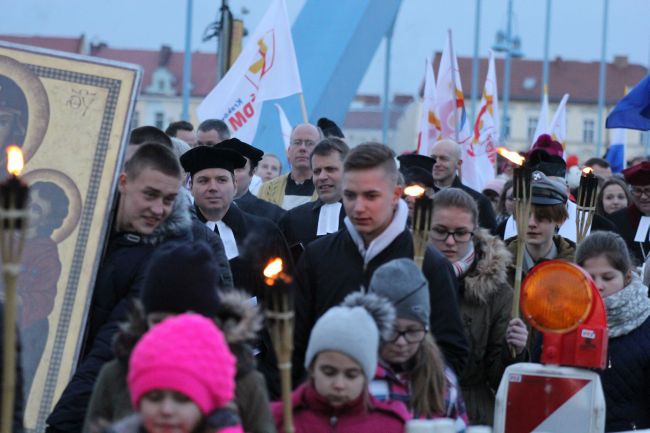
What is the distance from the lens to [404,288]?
543 cm

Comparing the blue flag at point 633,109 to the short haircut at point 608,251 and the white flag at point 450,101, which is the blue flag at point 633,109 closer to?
the white flag at point 450,101

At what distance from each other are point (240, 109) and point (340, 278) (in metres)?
7.36

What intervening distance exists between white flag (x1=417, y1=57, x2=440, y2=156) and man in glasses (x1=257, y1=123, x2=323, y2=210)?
458 cm

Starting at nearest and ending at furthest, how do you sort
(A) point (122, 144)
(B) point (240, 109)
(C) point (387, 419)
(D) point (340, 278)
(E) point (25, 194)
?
(E) point (25, 194) → (C) point (387, 419) → (D) point (340, 278) → (A) point (122, 144) → (B) point (240, 109)

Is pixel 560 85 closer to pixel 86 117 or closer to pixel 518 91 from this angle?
pixel 518 91

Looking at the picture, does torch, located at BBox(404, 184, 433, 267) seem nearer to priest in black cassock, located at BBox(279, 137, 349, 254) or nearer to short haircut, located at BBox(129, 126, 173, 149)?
short haircut, located at BBox(129, 126, 173, 149)

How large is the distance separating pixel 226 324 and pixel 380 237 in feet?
4.41

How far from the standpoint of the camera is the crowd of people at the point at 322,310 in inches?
166

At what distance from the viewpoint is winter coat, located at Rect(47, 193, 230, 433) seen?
558cm

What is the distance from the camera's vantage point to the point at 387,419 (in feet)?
16.4

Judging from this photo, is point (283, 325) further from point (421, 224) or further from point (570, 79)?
point (570, 79)

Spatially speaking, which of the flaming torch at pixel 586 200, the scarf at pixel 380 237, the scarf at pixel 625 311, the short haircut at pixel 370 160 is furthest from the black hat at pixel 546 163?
the scarf at pixel 380 237

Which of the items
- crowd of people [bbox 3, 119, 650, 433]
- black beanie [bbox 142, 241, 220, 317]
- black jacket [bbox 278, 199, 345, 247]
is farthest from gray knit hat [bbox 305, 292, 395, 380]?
black jacket [bbox 278, 199, 345, 247]

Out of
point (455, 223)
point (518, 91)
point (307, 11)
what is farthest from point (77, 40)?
point (455, 223)
